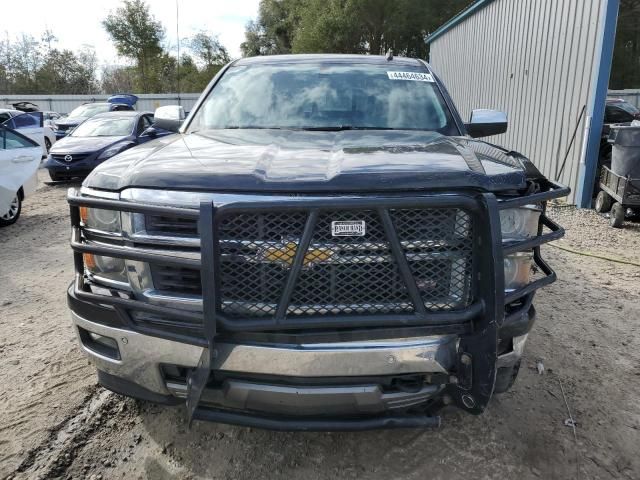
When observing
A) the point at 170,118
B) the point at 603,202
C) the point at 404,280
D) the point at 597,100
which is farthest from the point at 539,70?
the point at 404,280

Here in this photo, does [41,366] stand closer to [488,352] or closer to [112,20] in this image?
[488,352]

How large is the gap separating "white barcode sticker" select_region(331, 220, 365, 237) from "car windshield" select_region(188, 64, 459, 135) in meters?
1.45

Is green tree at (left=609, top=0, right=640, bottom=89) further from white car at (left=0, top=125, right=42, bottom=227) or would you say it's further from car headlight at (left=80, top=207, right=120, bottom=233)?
car headlight at (left=80, top=207, right=120, bottom=233)

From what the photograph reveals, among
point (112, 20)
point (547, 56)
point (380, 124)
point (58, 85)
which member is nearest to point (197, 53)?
point (112, 20)

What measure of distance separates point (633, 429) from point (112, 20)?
150 ft

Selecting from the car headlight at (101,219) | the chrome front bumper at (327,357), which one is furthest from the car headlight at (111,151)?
the chrome front bumper at (327,357)

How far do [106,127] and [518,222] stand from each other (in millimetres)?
11631

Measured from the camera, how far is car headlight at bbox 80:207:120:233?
2098mm

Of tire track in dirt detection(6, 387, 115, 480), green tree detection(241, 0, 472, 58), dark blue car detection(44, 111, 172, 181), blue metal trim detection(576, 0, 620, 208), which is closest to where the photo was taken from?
tire track in dirt detection(6, 387, 115, 480)

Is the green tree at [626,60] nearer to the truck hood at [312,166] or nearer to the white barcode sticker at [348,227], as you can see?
the truck hood at [312,166]

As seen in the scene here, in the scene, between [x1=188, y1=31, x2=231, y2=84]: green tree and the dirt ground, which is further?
[x1=188, y1=31, x2=231, y2=84]: green tree

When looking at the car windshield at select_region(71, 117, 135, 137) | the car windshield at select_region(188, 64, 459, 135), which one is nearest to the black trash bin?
the car windshield at select_region(188, 64, 459, 135)

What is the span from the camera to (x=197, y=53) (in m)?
48.7

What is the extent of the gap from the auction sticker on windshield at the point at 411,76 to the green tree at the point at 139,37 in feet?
139
